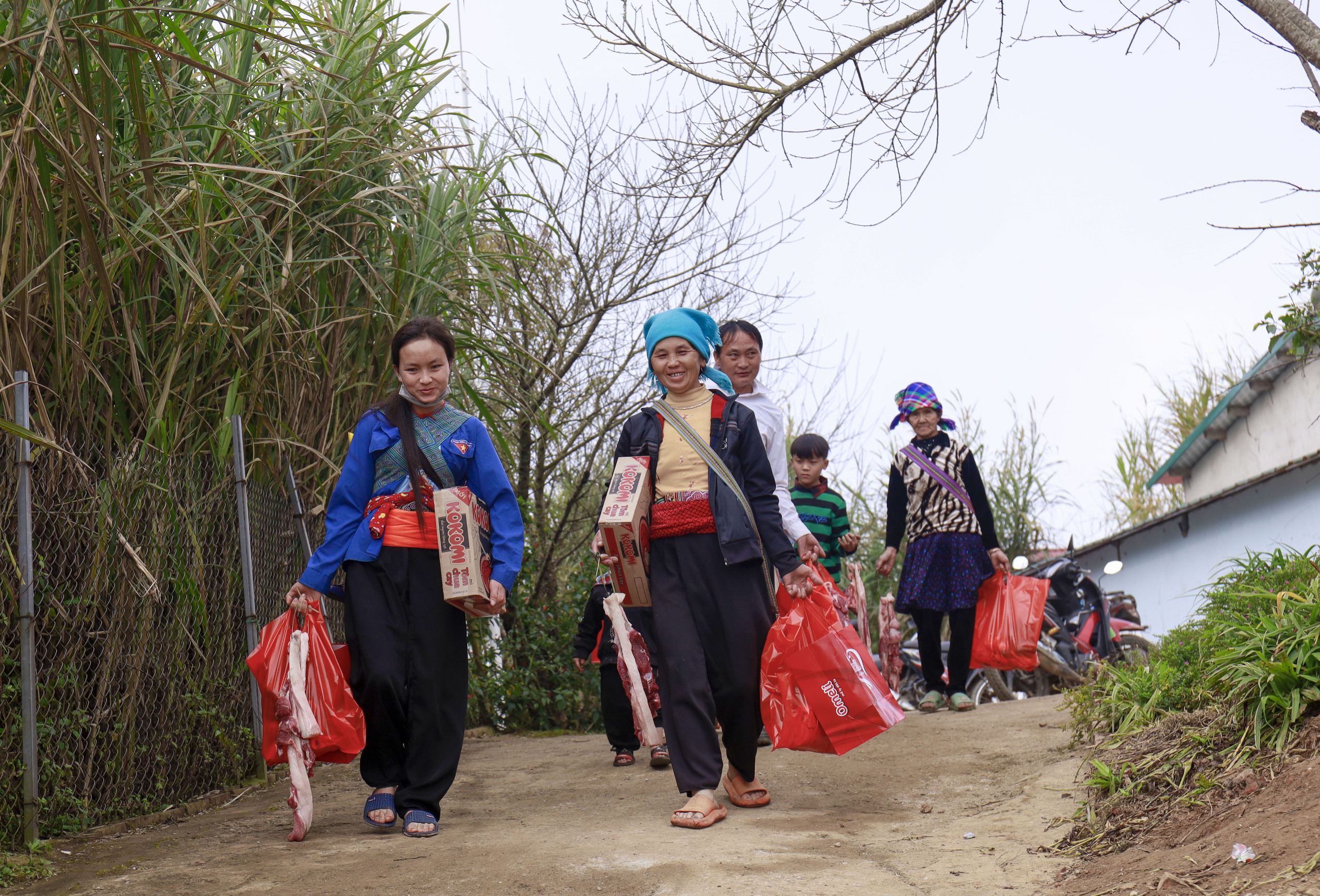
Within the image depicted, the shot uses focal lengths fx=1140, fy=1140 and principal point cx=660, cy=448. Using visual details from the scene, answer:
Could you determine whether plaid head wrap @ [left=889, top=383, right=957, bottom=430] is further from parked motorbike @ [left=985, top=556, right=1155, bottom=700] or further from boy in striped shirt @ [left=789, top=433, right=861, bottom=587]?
parked motorbike @ [left=985, top=556, right=1155, bottom=700]

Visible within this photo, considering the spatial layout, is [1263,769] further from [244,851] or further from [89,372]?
[89,372]

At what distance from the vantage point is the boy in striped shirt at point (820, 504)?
6289mm

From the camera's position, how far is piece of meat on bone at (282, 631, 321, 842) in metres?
3.66

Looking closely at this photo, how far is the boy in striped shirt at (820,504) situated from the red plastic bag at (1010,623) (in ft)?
2.80

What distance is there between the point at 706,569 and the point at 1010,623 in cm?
301

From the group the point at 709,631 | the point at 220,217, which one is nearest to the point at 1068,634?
the point at 709,631

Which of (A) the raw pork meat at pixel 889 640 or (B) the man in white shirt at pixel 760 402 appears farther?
(A) the raw pork meat at pixel 889 640

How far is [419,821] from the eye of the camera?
3.71m

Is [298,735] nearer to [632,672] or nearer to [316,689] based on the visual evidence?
[316,689]

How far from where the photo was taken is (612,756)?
18.9ft

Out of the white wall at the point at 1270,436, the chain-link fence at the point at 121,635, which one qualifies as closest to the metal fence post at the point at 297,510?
the chain-link fence at the point at 121,635

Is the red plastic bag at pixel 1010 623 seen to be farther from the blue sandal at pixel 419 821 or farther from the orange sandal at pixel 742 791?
the blue sandal at pixel 419 821

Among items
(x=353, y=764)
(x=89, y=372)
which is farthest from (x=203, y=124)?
(x=353, y=764)

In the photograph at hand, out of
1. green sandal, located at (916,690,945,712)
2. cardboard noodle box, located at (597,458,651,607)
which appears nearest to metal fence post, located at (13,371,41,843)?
cardboard noodle box, located at (597,458,651,607)
